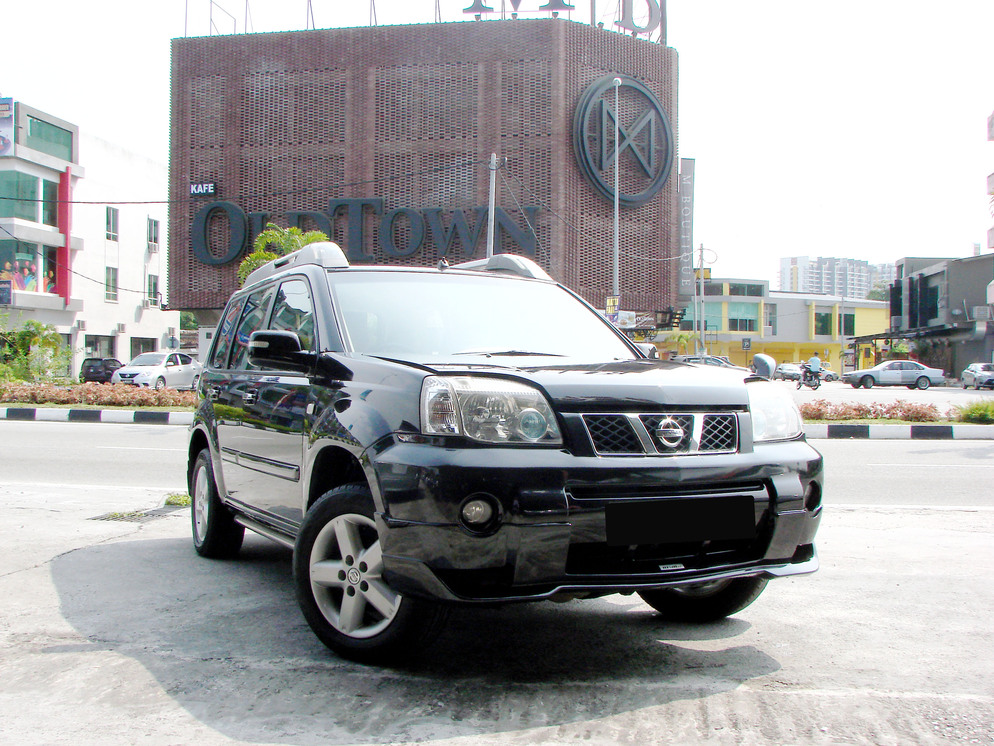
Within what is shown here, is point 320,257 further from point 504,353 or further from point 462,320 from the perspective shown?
point 504,353

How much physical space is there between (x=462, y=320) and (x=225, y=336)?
1.80 m

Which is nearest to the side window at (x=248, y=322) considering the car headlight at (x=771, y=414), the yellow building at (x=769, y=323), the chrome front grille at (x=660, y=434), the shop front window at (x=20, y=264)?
the chrome front grille at (x=660, y=434)

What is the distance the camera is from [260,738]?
2.52 metres

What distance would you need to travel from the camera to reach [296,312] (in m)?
4.11

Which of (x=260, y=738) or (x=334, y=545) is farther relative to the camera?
(x=334, y=545)

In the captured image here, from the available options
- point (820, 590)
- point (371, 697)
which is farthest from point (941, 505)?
point (371, 697)

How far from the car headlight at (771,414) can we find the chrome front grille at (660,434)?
0.17 m

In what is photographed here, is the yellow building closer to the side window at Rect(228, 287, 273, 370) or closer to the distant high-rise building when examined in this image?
the side window at Rect(228, 287, 273, 370)

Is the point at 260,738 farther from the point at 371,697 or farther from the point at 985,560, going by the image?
the point at 985,560

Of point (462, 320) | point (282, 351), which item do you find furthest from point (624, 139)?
point (282, 351)

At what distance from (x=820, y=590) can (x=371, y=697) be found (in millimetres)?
2520

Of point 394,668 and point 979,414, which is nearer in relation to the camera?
point 394,668

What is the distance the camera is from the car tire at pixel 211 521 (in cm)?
489

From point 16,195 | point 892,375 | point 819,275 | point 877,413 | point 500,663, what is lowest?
point 500,663
